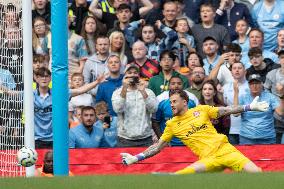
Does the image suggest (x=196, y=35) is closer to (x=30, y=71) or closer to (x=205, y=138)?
(x=205, y=138)

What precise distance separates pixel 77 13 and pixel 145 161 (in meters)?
3.09

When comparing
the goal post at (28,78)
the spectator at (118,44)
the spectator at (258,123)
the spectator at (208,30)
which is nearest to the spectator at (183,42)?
the spectator at (208,30)

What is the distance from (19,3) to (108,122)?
253cm

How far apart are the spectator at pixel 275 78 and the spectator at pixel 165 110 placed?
1173mm

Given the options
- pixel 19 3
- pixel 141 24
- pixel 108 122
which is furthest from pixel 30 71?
pixel 141 24

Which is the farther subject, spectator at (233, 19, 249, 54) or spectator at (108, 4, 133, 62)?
spectator at (108, 4, 133, 62)

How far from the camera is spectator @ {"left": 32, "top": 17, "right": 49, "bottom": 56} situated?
1585cm

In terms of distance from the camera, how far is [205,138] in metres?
13.5

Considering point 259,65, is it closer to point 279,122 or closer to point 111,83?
point 279,122

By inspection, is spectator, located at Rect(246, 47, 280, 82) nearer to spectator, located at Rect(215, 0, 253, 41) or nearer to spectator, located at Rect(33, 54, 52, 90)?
spectator, located at Rect(215, 0, 253, 41)

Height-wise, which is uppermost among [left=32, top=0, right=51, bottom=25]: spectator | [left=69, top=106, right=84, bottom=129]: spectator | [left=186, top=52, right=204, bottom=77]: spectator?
[left=32, top=0, right=51, bottom=25]: spectator

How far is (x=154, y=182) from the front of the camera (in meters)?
9.44

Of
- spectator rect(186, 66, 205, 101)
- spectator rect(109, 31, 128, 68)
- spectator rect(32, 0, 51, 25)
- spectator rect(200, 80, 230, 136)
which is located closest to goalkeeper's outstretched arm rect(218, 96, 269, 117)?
spectator rect(200, 80, 230, 136)

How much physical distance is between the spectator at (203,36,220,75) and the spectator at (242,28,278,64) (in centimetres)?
45
